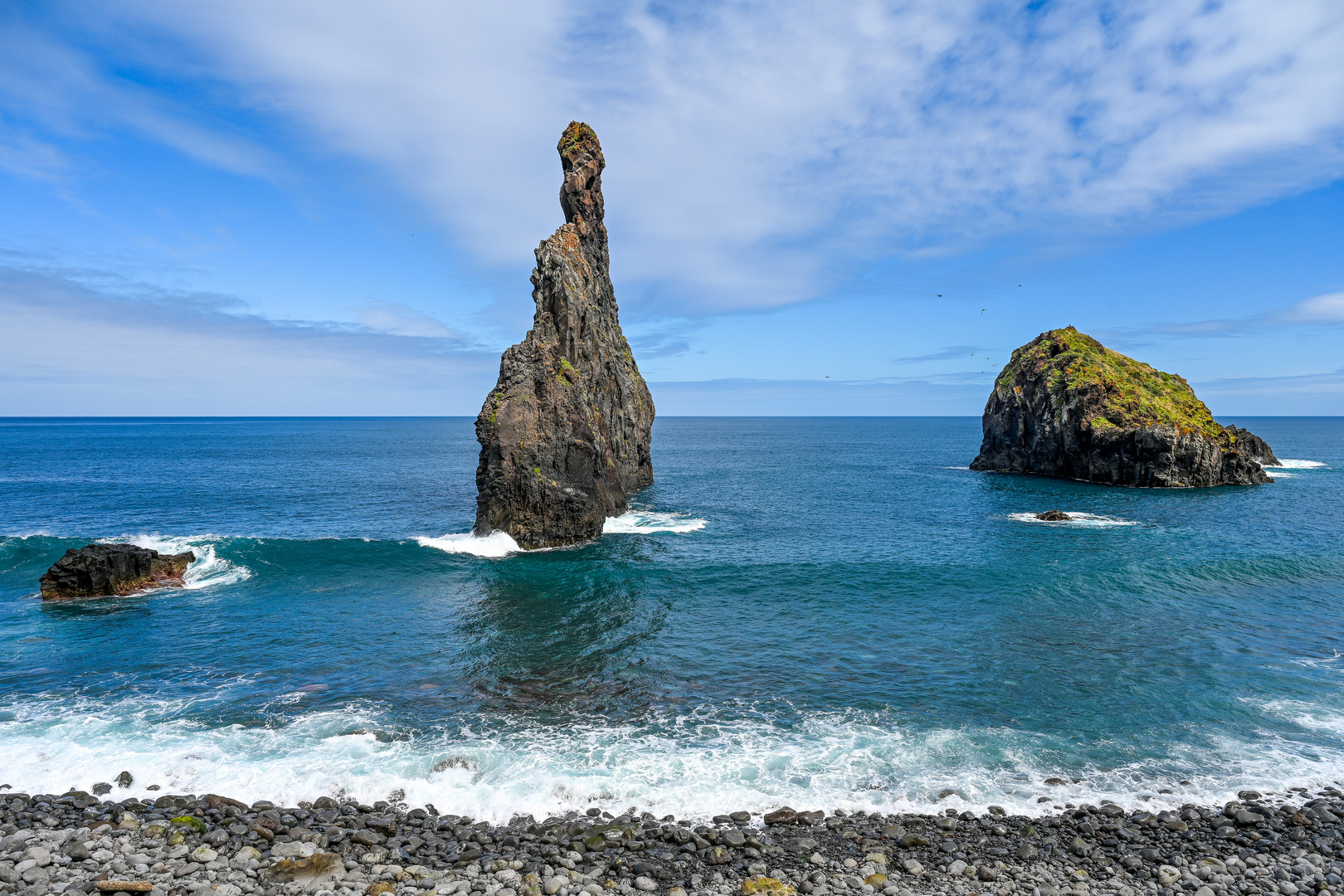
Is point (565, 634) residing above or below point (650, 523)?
below

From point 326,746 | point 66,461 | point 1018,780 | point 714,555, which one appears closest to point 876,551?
point 714,555

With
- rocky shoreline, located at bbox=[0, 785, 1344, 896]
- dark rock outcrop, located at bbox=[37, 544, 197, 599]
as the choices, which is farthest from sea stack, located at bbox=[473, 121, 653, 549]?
rocky shoreline, located at bbox=[0, 785, 1344, 896]

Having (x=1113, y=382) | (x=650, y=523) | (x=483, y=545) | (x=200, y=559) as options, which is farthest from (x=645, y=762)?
(x=1113, y=382)

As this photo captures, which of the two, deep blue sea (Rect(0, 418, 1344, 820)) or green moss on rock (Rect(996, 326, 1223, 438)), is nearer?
deep blue sea (Rect(0, 418, 1344, 820))

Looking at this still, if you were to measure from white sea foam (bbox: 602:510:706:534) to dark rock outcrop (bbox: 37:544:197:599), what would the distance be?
1033 inches

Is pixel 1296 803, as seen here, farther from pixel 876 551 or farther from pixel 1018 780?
pixel 876 551

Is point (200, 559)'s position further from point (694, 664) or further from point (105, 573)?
point (694, 664)

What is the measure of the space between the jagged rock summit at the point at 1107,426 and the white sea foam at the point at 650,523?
50.7 m

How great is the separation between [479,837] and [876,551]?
34.2m

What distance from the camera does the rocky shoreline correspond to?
41.9 ft

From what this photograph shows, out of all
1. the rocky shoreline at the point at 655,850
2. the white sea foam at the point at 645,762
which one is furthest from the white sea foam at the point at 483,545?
Answer: the rocky shoreline at the point at 655,850

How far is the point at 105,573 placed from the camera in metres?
33.5

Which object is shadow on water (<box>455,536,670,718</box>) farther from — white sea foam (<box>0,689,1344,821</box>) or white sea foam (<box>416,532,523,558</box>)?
white sea foam (<box>0,689,1344,821</box>)

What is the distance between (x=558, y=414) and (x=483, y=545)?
9.74m
